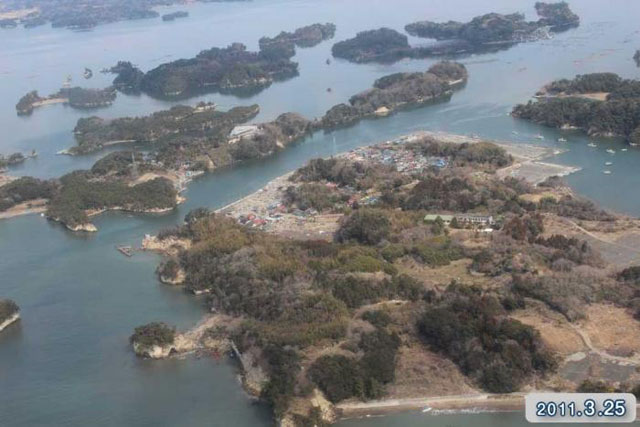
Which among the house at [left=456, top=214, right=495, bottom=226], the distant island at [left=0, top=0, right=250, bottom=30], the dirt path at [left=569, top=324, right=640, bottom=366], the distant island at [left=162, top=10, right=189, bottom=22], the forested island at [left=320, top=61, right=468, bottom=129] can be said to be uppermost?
the distant island at [left=0, top=0, right=250, bottom=30]

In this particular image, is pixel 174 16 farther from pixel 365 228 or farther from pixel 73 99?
pixel 365 228

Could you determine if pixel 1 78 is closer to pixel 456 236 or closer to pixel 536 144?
pixel 536 144

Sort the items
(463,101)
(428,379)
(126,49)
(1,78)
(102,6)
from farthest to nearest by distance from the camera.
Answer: (102,6) < (126,49) < (1,78) < (463,101) < (428,379)

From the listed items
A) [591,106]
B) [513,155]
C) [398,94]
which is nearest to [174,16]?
[398,94]

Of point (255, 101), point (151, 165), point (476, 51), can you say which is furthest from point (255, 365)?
point (476, 51)

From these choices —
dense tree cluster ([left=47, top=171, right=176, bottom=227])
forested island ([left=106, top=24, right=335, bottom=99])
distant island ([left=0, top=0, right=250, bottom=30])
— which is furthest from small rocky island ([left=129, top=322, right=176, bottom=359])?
distant island ([left=0, top=0, right=250, bottom=30])

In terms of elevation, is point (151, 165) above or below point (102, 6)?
below

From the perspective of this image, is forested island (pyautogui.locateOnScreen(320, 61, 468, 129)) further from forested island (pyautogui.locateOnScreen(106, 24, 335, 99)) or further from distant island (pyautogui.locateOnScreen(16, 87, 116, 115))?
distant island (pyautogui.locateOnScreen(16, 87, 116, 115))

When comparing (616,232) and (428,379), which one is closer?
(428,379)
